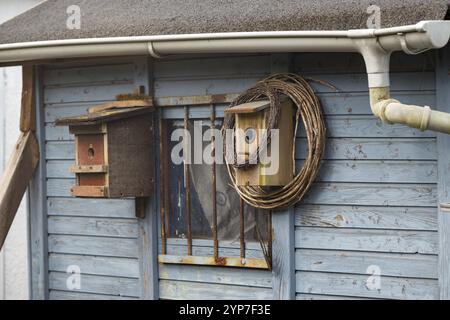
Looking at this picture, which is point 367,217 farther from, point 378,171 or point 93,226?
point 93,226

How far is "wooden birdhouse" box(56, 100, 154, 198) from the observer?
6.11 m

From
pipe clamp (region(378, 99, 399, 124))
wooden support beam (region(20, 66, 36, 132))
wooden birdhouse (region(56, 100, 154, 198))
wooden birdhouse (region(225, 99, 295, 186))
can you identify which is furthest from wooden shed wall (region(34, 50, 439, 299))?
wooden support beam (region(20, 66, 36, 132))

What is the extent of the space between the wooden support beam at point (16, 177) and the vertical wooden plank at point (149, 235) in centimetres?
97

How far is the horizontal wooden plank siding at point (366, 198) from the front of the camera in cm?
553

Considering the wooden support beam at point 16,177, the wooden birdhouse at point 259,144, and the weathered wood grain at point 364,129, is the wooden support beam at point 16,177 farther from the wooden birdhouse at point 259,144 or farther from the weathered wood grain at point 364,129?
the weathered wood grain at point 364,129

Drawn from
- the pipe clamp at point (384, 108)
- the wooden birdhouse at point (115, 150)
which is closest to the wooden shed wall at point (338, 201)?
the wooden birdhouse at point (115, 150)

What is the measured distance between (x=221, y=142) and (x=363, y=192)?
3.19 ft

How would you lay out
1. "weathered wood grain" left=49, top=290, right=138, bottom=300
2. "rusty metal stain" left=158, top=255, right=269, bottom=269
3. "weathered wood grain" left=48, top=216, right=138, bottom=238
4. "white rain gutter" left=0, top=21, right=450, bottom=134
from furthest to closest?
"weathered wood grain" left=49, top=290, right=138, bottom=300, "weathered wood grain" left=48, top=216, right=138, bottom=238, "rusty metal stain" left=158, top=255, right=269, bottom=269, "white rain gutter" left=0, top=21, right=450, bottom=134

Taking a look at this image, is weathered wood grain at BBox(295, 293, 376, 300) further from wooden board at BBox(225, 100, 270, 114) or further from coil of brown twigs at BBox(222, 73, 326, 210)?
wooden board at BBox(225, 100, 270, 114)

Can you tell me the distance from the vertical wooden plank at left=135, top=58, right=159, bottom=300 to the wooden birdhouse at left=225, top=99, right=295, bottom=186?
0.89m

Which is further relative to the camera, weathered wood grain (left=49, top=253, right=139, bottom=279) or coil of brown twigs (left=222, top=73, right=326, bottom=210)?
weathered wood grain (left=49, top=253, right=139, bottom=279)

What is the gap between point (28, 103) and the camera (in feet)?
23.1

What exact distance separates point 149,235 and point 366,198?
1.56 metres
